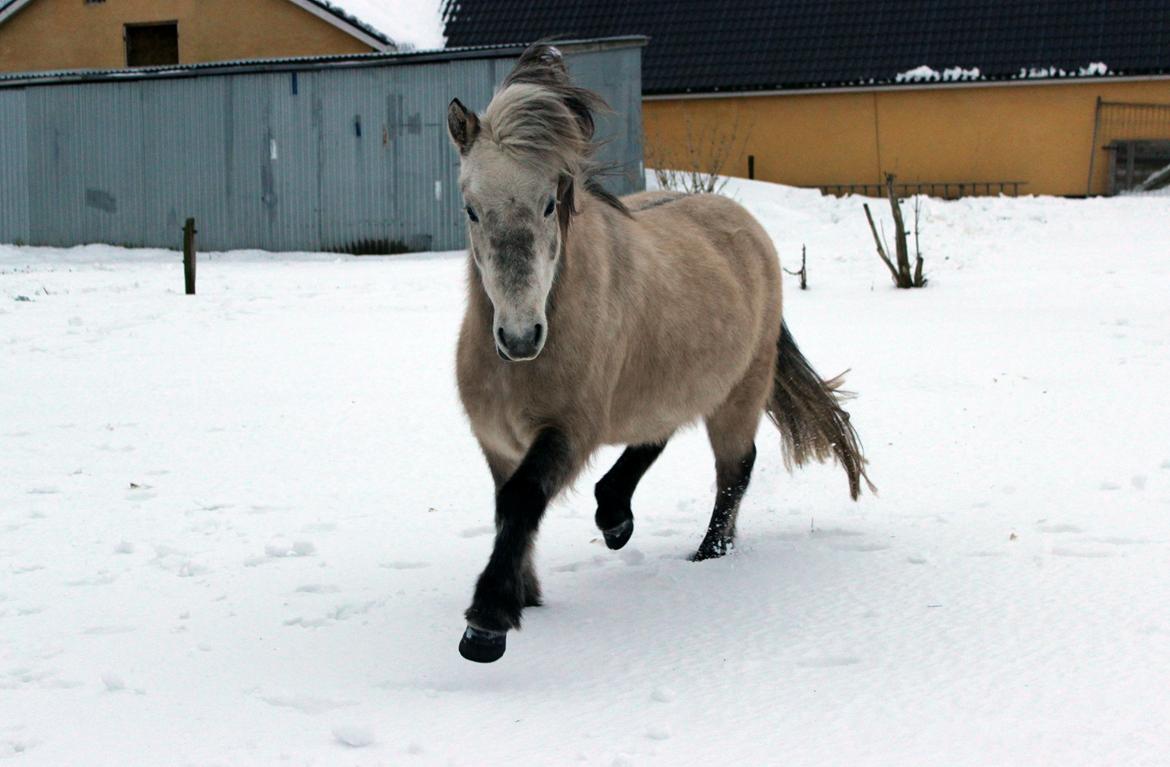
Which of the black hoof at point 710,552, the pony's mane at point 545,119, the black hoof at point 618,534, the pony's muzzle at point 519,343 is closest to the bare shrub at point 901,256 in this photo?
the black hoof at point 710,552

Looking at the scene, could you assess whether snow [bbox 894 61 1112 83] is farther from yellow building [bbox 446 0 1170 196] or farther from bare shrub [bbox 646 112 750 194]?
bare shrub [bbox 646 112 750 194]

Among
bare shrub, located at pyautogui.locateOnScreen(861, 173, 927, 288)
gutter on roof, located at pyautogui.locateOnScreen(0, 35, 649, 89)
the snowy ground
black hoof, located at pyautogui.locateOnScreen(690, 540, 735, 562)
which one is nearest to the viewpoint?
the snowy ground

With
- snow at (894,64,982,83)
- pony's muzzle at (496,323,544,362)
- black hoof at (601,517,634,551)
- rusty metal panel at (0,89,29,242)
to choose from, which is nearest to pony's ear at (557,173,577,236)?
pony's muzzle at (496,323,544,362)

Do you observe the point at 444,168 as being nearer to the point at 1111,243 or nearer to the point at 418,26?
the point at 418,26

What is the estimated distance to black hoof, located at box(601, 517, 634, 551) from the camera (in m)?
5.12

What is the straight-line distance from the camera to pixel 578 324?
4207 millimetres

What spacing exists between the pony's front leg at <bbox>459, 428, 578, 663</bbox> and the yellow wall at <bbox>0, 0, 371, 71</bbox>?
20.7 meters

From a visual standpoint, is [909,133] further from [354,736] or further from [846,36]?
[354,736]

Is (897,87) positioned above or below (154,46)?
below

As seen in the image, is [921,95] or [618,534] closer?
[618,534]

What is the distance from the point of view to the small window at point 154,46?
27.3m

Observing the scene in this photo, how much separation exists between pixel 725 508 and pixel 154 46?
25655 millimetres

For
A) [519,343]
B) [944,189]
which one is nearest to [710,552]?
[519,343]

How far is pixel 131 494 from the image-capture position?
6.18 meters
